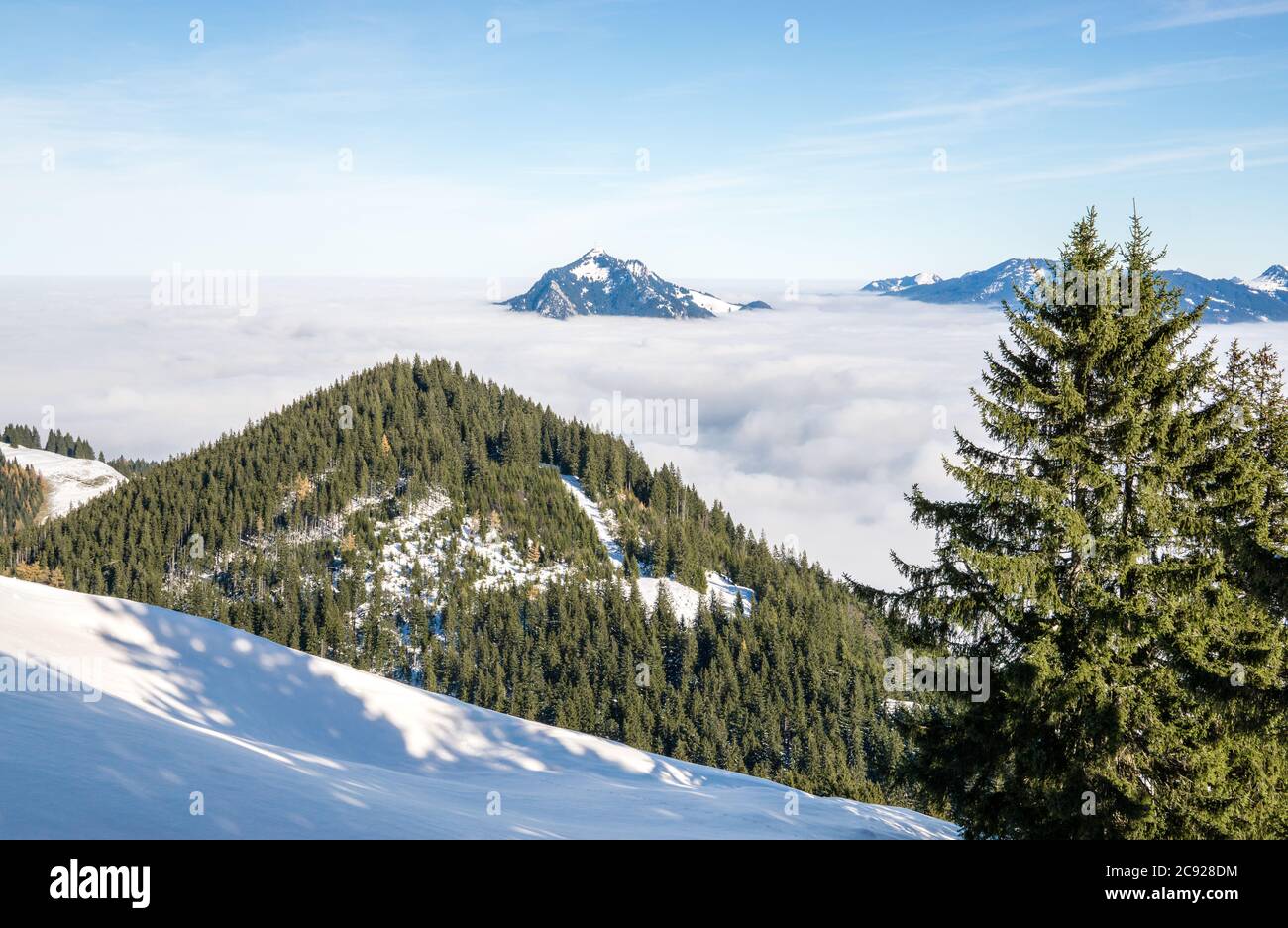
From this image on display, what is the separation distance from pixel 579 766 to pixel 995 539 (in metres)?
14.8

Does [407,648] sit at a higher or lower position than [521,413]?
lower

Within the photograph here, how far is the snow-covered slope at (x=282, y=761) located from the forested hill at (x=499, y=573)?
78.1m

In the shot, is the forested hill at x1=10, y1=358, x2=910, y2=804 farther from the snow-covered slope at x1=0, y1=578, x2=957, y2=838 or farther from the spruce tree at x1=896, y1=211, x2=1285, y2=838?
the spruce tree at x1=896, y1=211, x2=1285, y2=838

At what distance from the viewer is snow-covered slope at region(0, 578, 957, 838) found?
9586 millimetres

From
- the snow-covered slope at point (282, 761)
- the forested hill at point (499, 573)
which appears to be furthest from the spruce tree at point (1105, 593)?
the forested hill at point (499, 573)

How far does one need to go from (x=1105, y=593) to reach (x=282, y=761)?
1632cm

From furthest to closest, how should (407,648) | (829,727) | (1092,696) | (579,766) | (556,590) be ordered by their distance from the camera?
(556,590)
(407,648)
(829,727)
(579,766)
(1092,696)

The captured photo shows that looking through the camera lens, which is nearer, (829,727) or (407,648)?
(829,727)

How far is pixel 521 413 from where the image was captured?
19538 centimetres

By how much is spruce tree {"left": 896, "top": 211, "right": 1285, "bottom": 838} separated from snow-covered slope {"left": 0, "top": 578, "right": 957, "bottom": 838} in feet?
20.1

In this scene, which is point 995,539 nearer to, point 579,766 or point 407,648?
point 579,766

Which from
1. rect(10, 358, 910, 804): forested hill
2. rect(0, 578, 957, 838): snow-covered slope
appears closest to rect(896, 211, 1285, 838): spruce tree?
rect(0, 578, 957, 838): snow-covered slope
